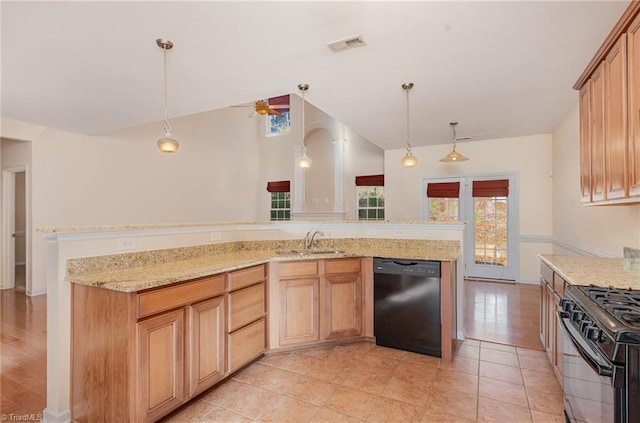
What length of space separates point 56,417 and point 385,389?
2.11 m

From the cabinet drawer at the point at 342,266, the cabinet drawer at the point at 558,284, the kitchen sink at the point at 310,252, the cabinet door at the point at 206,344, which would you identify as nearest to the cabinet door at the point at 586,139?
the cabinet drawer at the point at 558,284

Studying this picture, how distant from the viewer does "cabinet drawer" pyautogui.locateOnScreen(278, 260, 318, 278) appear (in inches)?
109

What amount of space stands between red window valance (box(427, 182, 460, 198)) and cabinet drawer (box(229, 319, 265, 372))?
470 centimetres

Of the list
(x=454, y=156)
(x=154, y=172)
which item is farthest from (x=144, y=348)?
(x=154, y=172)

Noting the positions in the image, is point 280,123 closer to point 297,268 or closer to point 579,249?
point 297,268

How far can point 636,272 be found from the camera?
6.83ft

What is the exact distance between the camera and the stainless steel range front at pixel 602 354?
104cm

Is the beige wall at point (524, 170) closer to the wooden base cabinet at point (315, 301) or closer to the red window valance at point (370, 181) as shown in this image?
the red window valance at point (370, 181)

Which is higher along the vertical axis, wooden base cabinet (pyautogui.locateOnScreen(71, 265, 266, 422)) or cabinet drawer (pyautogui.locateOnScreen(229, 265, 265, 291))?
cabinet drawer (pyautogui.locateOnScreen(229, 265, 265, 291))

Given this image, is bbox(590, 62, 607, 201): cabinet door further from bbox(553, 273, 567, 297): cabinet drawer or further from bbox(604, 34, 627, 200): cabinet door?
bbox(553, 273, 567, 297): cabinet drawer

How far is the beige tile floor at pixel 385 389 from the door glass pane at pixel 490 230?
3.30 m

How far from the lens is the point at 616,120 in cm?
189

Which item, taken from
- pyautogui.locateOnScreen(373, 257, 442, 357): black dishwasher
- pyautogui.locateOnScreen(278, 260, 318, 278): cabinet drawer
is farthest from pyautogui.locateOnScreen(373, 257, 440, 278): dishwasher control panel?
pyautogui.locateOnScreen(278, 260, 318, 278): cabinet drawer

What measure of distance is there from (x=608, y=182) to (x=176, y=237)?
10.5 feet
